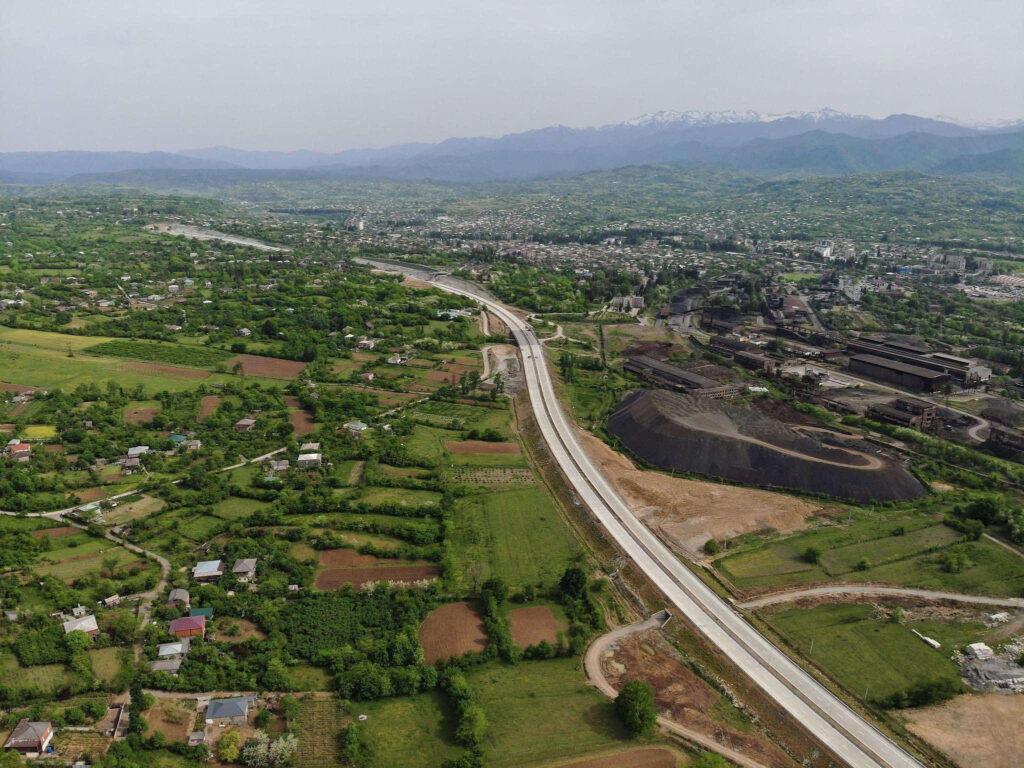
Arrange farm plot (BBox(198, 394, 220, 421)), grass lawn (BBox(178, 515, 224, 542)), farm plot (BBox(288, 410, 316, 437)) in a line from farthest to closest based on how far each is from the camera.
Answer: farm plot (BBox(198, 394, 220, 421)), farm plot (BBox(288, 410, 316, 437)), grass lawn (BBox(178, 515, 224, 542))

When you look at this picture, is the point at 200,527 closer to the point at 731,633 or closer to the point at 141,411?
the point at 141,411

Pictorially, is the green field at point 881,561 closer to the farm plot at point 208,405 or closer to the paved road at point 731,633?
the paved road at point 731,633

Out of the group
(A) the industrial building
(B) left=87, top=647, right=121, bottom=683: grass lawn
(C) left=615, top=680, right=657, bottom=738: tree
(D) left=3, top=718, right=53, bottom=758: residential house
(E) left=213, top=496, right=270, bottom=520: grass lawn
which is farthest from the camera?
(A) the industrial building

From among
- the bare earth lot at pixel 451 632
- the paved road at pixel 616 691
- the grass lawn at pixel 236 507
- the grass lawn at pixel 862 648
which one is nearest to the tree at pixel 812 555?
the grass lawn at pixel 862 648

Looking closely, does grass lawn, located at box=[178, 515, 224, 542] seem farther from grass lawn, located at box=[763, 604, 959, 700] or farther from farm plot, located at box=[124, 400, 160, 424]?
grass lawn, located at box=[763, 604, 959, 700]

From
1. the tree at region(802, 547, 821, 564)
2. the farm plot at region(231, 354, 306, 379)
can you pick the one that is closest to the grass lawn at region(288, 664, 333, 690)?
the tree at region(802, 547, 821, 564)
